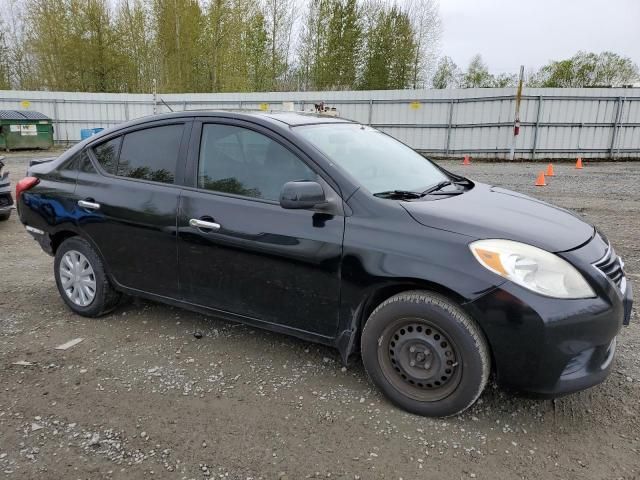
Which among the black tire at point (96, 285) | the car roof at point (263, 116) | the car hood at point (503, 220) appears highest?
the car roof at point (263, 116)

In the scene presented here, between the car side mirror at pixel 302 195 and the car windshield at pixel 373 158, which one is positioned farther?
the car windshield at pixel 373 158

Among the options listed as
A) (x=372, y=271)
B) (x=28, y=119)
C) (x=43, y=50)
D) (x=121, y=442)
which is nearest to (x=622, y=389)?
(x=372, y=271)

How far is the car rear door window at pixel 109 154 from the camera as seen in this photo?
380cm

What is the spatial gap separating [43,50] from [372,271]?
3230 centimetres

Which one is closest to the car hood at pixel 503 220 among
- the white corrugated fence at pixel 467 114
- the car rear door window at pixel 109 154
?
the car rear door window at pixel 109 154

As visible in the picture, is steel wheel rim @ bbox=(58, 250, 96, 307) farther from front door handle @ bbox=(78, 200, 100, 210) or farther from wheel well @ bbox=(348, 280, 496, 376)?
wheel well @ bbox=(348, 280, 496, 376)

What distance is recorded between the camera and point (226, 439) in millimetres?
2521

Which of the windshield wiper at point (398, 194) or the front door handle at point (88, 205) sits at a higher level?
the windshield wiper at point (398, 194)

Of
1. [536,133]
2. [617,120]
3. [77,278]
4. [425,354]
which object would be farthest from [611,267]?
[617,120]

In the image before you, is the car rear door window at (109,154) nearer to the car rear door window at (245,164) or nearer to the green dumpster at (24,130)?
the car rear door window at (245,164)

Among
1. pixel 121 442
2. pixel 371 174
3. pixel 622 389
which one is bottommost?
pixel 121 442

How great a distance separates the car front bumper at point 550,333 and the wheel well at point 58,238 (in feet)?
10.5

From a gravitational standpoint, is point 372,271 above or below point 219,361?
above

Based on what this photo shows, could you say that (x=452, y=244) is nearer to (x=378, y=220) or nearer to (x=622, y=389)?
(x=378, y=220)
